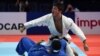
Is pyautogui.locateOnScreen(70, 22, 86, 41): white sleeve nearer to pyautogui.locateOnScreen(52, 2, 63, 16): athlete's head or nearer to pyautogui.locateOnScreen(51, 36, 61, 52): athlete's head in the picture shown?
pyautogui.locateOnScreen(52, 2, 63, 16): athlete's head

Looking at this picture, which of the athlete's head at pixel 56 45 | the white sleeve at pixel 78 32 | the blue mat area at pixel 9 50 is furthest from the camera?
the blue mat area at pixel 9 50

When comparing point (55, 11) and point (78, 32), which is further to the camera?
point (78, 32)

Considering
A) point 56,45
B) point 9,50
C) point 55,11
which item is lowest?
point 9,50

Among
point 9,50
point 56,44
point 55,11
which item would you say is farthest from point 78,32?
Result: point 9,50

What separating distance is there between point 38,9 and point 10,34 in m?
5.63

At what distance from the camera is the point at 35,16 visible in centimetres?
1870

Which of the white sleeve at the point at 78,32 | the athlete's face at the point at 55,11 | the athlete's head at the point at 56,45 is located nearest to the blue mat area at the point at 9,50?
the white sleeve at the point at 78,32

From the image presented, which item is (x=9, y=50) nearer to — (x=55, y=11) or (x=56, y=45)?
(x=55, y=11)

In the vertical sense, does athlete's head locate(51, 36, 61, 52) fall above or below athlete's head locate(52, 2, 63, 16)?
below

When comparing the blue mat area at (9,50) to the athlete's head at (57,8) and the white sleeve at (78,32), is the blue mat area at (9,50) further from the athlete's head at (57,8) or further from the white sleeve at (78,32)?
the athlete's head at (57,8)

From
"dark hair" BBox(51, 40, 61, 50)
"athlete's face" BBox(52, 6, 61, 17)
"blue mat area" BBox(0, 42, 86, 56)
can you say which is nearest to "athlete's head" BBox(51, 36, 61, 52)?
"dark hair" BBox(51, 40, 61, 50)

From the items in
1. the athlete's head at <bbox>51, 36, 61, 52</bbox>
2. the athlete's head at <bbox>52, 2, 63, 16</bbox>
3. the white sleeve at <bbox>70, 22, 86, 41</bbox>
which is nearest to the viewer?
the athlete's head at <bbox>51, 36, 61, 52</bbox>

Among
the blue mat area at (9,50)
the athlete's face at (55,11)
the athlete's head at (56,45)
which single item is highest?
the athlete's face at (55,11)

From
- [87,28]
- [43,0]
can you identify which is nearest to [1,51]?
[87,28]
